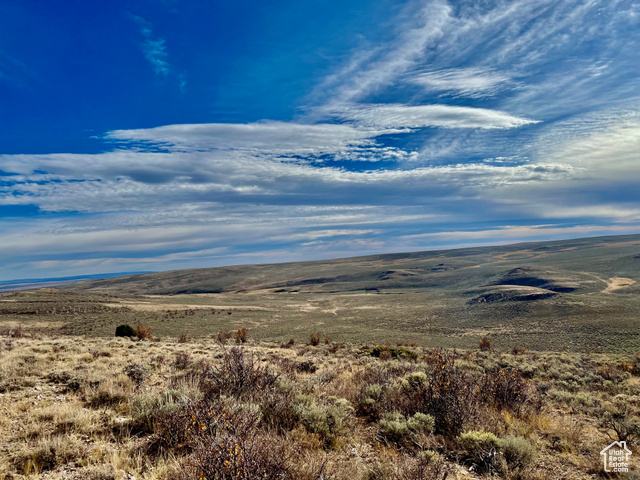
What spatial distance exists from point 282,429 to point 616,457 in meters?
5.57

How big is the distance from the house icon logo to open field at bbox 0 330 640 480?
146 millimetres

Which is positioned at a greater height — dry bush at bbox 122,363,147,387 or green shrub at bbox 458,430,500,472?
dry bush at bbox 122,363,147,387

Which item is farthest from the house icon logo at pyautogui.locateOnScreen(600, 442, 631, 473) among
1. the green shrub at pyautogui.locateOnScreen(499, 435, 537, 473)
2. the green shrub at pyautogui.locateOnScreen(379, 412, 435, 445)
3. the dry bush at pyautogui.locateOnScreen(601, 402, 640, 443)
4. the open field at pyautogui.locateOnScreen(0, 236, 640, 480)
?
the green shrub at pyautogui.locateOnScreen(379, 412, 435, 445)

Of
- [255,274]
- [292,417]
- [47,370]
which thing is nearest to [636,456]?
[292,417]

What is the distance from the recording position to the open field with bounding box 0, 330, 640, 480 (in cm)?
399

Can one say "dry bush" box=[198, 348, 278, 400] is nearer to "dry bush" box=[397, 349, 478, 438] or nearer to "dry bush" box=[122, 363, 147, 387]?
"dry bush" box=[122, 363, 147, 387]

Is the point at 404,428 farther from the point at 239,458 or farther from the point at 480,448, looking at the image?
the point at 239,458

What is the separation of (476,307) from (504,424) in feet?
204

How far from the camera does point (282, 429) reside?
16.8 feet

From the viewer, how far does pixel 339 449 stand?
16.6ft

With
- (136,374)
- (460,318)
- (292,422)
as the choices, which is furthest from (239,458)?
(460,318)

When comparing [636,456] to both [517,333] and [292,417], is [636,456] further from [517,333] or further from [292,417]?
[517,333]

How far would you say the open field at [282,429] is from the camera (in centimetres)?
399

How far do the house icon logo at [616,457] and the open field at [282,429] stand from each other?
0.48 ft
